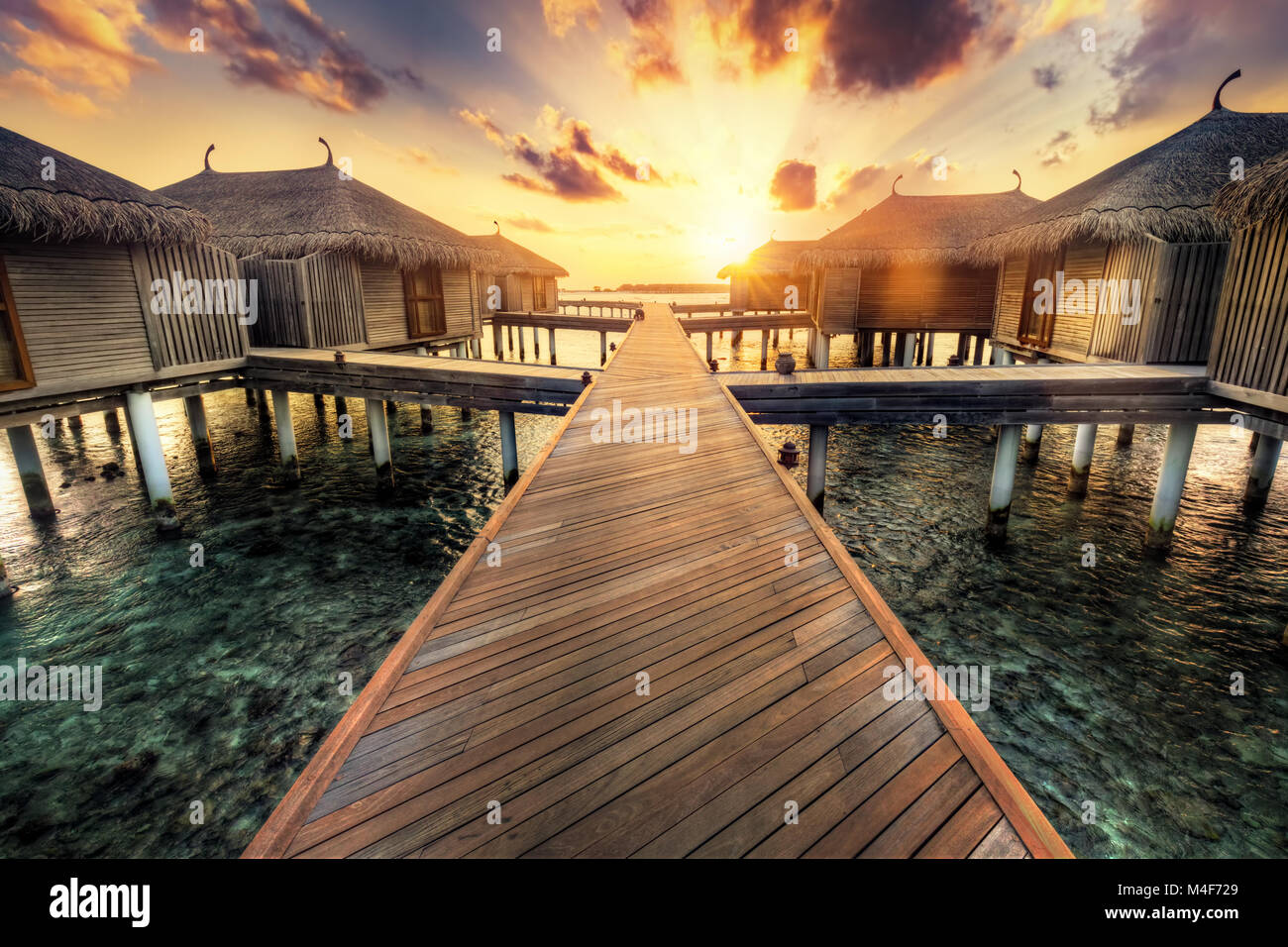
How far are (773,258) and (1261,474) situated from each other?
23790 mm

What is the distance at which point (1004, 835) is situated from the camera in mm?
2295

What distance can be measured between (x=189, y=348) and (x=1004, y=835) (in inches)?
611

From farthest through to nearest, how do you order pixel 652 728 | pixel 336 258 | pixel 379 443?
pixel 336 258 → pixel 379 443 → pixel 652 728

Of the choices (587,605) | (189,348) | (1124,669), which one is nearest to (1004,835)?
(587,605)

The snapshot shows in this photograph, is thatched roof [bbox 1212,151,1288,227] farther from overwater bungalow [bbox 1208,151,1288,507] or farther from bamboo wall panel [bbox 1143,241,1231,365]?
bamboo wall panel [bbox 1143,241,1231,365]

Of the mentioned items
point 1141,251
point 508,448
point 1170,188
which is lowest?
point 508,448

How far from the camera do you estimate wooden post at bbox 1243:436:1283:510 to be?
36.6ft

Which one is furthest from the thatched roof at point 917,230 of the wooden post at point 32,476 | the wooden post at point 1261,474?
the wooden post at point 32,476

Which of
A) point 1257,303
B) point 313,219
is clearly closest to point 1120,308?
point 1257,303

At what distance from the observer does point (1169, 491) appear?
9.76 m

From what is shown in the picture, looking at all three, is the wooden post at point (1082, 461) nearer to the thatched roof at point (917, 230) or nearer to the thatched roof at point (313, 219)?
the thatched roof at point (917, 230)

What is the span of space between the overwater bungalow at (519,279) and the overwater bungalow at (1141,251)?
23.7m

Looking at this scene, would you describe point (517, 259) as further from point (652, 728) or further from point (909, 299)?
point (652, 728)

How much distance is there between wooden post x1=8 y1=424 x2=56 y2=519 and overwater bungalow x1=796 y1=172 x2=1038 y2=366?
24.5 meters
